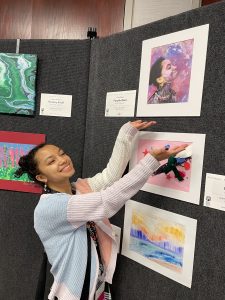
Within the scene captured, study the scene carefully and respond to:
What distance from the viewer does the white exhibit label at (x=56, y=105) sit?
1134 mm

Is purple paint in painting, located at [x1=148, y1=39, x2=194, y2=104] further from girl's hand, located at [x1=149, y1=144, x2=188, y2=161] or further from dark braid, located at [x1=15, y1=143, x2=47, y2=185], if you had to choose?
dark braid, located at [x1=15, y1=143, x2=47, y2=185]

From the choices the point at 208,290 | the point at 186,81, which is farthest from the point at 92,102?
the point at 208,290

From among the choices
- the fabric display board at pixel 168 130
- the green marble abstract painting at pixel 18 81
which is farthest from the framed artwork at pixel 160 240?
the green marble abstract painting at pixel 18 81

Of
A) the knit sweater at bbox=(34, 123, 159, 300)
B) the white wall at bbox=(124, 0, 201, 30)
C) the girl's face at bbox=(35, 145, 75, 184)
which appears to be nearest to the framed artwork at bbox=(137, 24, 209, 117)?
the knit sweater at bbox=(34, 123, 159, 300)

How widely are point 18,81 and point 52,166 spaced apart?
14.5 inches

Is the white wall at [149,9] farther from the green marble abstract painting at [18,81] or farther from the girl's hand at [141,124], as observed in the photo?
the girl's hand at [141,124]

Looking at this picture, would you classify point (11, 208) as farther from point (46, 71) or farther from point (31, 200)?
point (46, 71)

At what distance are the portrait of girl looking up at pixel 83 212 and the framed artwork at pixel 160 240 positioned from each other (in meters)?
0.07

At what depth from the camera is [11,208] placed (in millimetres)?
1192

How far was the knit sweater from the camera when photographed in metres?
0.82

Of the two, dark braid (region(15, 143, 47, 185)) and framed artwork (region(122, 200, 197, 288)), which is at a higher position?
dark braid (region(15, 143, 47, 185))

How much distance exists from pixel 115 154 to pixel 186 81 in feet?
0.97

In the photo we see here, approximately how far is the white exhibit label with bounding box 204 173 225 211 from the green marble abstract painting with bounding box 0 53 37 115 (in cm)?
66

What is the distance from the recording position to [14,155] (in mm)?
1170
